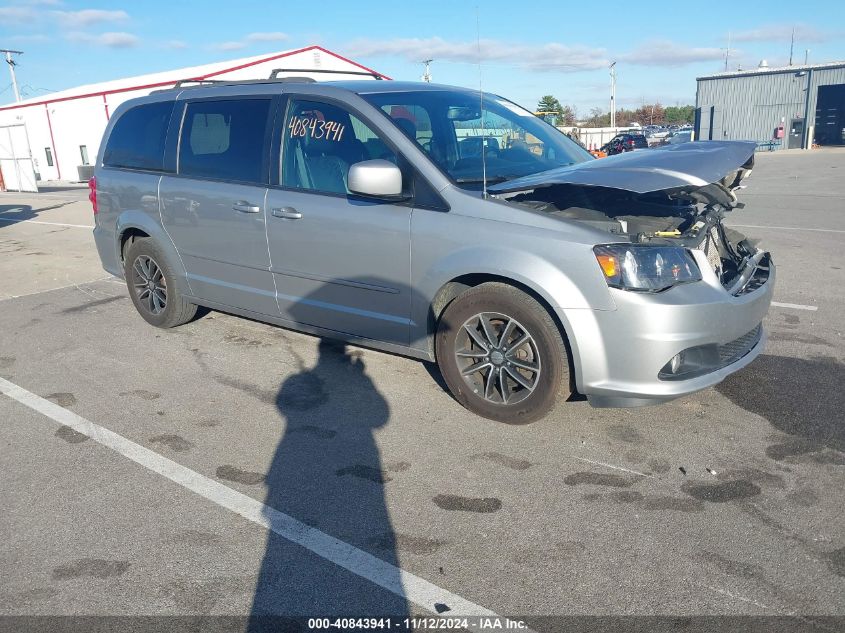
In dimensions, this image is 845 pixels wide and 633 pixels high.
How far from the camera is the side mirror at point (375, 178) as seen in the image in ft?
12.8

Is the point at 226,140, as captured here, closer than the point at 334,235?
No

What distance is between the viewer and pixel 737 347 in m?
3.89

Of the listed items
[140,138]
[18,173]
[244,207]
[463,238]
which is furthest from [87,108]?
[463,238]

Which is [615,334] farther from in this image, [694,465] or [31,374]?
[31,374]

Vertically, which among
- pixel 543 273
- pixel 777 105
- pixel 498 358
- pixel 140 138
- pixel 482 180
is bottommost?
pixel 498 358

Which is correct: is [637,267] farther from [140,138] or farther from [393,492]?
[140,138]

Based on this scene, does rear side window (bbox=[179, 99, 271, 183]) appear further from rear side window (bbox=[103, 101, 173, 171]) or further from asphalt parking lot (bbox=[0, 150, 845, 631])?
asphalt parking lot (bbox=[0, 150, 845, 631])

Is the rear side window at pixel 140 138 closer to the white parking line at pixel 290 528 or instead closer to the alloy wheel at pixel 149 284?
the alloy wheel at pixel 149 284

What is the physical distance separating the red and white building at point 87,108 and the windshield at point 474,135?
92.3 ft

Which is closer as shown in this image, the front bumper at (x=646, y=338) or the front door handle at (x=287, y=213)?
the front bumper at (x=646, y=338)

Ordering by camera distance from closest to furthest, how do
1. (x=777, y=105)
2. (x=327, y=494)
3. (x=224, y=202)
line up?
(x=327, y=494)
(x=224, y=202)
(x=777, y=105)

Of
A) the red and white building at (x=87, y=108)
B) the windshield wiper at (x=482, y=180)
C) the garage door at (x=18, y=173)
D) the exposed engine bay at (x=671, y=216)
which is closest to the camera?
the exposed engine bay at (x=671, y=216)

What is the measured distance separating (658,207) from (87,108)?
134ft

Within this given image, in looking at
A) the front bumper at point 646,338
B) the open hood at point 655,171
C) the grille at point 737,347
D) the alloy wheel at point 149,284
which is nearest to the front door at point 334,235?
the open hood at point 655,171
